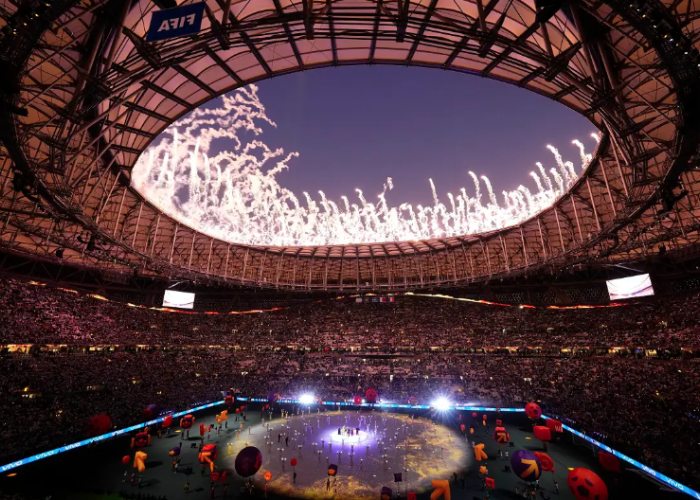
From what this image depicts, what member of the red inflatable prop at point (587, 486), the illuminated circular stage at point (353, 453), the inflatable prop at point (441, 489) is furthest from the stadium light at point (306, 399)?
the red inflatable prop at point (587, 486)

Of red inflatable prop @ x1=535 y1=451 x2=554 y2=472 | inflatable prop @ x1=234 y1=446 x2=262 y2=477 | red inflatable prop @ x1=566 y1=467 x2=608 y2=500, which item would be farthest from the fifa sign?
red inflatable prop @ x1=535 y1=451 x2=554 y2=472

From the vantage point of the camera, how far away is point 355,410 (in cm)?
4066

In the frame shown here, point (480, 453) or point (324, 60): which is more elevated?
point (324, 60)

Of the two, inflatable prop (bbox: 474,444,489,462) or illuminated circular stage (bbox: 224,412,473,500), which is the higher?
inflatable prop (bbox: 474,444,489,462)

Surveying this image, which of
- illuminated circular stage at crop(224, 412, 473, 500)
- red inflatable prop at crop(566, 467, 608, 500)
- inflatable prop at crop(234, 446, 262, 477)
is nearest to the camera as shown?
red inflatable prop at crop(566, 467, 608, 500)

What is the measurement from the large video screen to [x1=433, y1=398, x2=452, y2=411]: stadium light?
30.5 metres

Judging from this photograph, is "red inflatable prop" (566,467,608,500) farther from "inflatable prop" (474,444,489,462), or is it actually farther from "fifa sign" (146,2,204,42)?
"fifa sign" (146,2,204,42)

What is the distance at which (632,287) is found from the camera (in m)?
47.5

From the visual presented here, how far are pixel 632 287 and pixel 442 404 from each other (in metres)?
32.4

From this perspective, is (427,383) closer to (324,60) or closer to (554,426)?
(554,426)

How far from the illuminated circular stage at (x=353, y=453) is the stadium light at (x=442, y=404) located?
18.9 feet

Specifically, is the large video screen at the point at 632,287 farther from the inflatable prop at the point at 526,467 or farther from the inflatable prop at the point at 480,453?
the inflatable prop at the point at 526,467

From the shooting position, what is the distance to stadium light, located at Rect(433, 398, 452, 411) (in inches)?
1588

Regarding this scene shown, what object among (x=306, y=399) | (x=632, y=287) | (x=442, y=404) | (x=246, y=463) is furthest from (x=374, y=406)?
(x=632, y=287)
